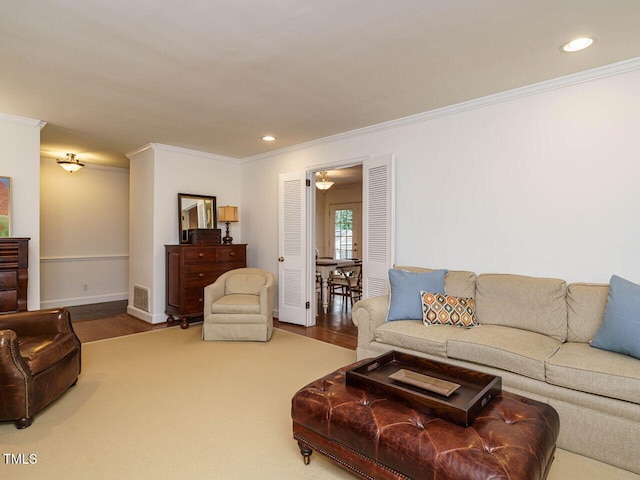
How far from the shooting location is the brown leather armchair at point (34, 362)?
221 centimetres

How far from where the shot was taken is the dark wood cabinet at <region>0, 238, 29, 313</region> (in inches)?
134

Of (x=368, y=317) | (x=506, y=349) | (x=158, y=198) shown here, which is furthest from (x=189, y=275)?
(x=506, y=349)

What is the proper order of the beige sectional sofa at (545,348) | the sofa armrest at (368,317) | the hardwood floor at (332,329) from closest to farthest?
the beige sectional sofa at (545,348)
the sofa armrest at (368,317)
the hardwood floor at (332,329)

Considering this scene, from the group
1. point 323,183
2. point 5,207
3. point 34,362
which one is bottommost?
point 34,362

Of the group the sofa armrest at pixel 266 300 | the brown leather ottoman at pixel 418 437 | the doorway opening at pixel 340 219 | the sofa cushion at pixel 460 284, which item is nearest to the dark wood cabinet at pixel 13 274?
the sofa armrest at pixel 266 300

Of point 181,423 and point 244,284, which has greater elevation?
point 244,284

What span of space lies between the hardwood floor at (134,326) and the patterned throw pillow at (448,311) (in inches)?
47.8

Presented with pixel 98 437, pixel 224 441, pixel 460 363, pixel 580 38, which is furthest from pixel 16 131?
pixel 580 38

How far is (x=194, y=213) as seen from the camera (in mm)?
5355

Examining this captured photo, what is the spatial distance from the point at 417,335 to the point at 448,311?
41 centimetres

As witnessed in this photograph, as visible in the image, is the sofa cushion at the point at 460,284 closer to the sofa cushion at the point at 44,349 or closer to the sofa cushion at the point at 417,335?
the sofa cushion at the point at 417,335

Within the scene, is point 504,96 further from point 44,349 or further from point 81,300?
point 81,300

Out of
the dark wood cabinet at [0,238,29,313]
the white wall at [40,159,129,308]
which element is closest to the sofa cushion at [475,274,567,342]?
the dark wood cabinet at [0,238,29,313]

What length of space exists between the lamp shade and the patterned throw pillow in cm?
326
